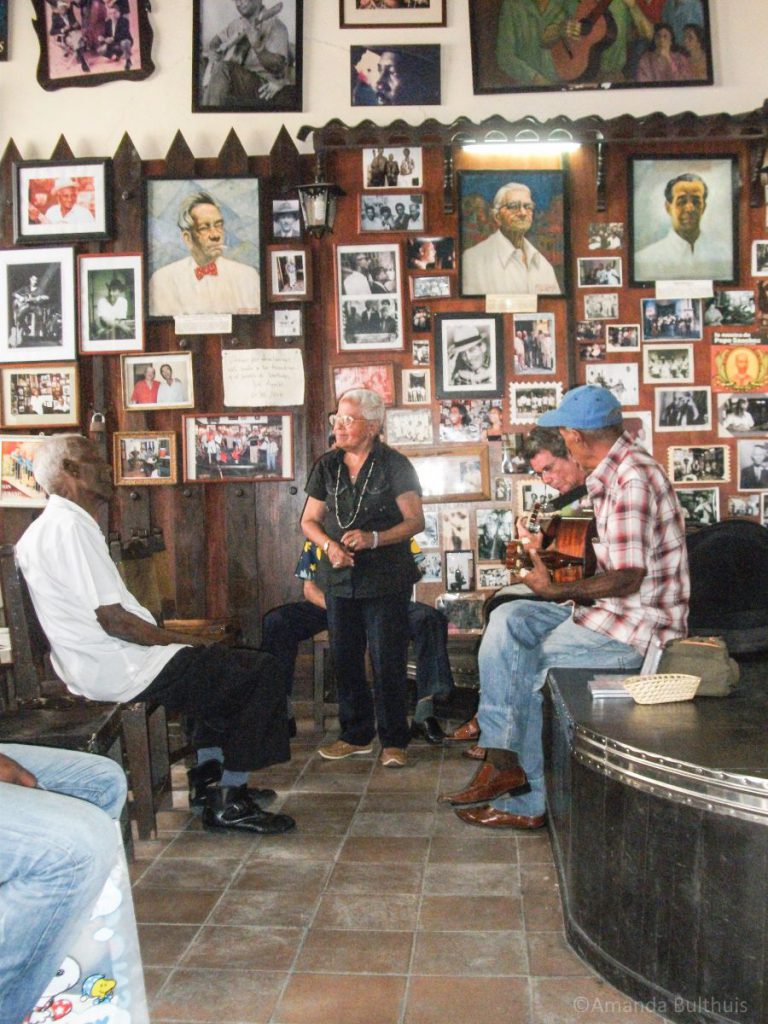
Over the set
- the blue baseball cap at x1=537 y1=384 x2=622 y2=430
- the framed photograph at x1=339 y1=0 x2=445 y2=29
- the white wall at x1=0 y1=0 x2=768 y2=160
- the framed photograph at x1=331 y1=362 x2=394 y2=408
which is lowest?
the blue baseball cap at x1=537 y1=384 x2=622 y2=430

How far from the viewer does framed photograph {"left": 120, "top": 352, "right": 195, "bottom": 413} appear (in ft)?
18.2

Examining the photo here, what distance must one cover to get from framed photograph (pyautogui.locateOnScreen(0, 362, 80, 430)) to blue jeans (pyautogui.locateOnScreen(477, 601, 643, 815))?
115 inches

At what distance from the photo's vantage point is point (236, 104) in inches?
216

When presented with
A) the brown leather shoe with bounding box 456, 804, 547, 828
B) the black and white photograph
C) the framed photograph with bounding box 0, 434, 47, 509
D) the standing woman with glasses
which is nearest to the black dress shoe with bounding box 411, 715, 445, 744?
the standing woman with glasses

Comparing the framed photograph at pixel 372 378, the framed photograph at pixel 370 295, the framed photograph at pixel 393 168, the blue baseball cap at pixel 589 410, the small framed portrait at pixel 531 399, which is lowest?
the blue baseball cap at pixel 589 410

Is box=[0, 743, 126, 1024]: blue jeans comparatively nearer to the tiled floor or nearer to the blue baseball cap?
the tiled floor

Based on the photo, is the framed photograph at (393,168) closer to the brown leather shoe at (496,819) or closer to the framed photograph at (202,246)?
the framed photograph at (202,246)

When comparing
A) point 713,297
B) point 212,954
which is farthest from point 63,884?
point 713,297

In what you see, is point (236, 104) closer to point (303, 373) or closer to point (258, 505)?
point (303, 373)

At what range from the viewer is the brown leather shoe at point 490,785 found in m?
3.84

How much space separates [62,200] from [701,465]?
360 centimetres

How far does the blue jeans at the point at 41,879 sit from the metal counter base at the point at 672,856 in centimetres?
115

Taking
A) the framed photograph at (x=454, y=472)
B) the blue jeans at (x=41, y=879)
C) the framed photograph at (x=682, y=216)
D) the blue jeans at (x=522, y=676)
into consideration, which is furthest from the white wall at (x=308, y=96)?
the blue jeans at (x=41, y=879)

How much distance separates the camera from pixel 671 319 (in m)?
5.43
